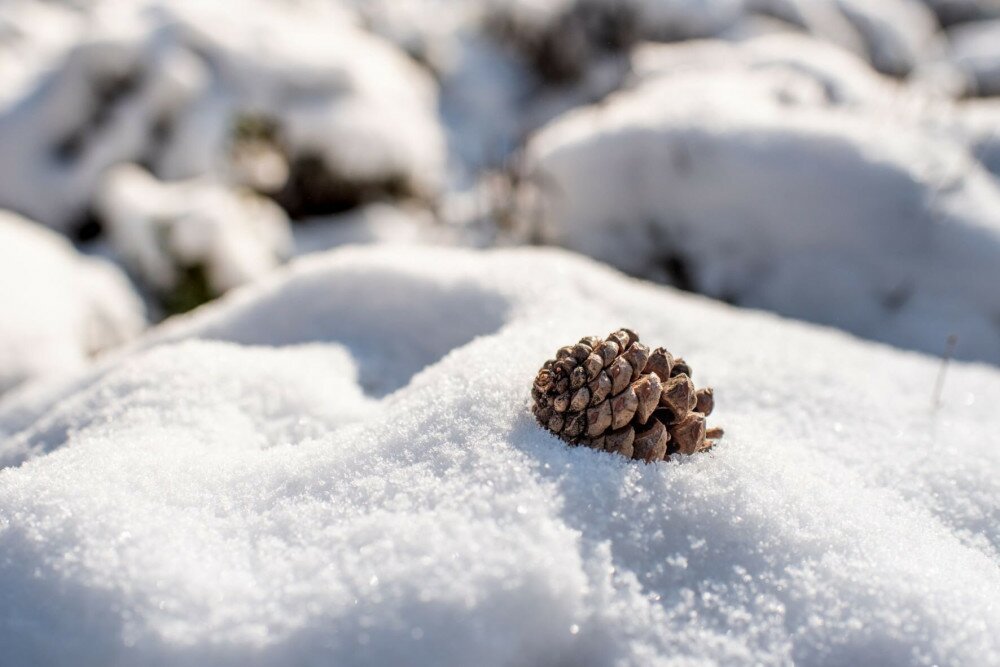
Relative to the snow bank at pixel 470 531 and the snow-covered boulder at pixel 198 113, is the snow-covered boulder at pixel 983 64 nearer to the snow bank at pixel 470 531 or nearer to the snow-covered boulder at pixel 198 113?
the snow-covered boulder at pixel 198 113

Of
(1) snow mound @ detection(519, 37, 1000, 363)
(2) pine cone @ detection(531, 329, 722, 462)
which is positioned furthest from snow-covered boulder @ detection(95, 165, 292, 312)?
(2) pine cone @ detection(531, 329, 722, 462)

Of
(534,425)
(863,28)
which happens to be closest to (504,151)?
(534,425)

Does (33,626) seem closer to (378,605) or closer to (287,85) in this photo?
(378,605)

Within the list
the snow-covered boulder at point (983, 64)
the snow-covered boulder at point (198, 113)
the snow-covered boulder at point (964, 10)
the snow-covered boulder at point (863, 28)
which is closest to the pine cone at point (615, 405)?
the snow-covered boulder at point (198, 113)

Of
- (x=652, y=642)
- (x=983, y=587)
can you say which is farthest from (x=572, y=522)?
(x=983, y=587)

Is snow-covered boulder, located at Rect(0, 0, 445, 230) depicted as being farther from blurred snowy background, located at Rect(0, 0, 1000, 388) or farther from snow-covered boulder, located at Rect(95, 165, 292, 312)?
snow-covered boulder, located at Rect(95, 165, 292, 312)

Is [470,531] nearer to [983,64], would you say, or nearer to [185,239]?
[185,239]
